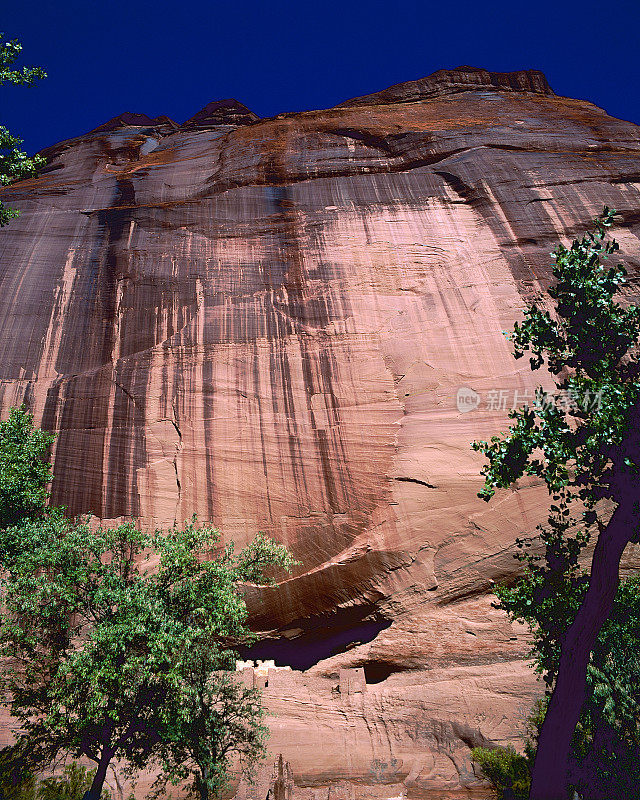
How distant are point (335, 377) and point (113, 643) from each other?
834cm

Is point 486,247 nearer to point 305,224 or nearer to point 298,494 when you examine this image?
point 305,224

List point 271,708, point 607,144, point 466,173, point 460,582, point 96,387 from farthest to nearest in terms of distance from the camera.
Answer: point 607,144 < point 466,173 < point 96,387 < point 460,582 < point 271,708

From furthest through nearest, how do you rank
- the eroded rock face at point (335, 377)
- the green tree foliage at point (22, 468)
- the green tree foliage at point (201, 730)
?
1. the eroded rock face at point (335, 377)
2. the green tree foliage at point (22, 468)
3. the green tree foliage at point (201, 730)

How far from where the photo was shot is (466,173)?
17.6m

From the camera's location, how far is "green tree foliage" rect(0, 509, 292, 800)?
27.2 ft

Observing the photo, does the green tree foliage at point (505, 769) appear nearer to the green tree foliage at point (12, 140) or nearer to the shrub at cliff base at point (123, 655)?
the shrub at cliff base at point (123, 655)

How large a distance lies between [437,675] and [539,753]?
420cm

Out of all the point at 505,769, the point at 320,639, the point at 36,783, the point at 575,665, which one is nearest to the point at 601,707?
the point at 505,769

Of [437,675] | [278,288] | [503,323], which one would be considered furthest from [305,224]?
[437,675]

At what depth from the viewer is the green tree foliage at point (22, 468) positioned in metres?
12.0

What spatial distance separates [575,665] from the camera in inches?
325

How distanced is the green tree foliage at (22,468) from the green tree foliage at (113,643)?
2281 millimetres

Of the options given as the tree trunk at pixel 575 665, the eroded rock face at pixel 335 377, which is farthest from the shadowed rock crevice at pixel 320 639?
the tree trunk at pixel 575 665

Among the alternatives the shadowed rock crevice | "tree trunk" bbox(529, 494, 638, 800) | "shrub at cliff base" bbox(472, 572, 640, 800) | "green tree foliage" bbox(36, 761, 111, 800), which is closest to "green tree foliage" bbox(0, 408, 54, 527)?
"green tree foliage" bbox(36, 761, 111, 800)
